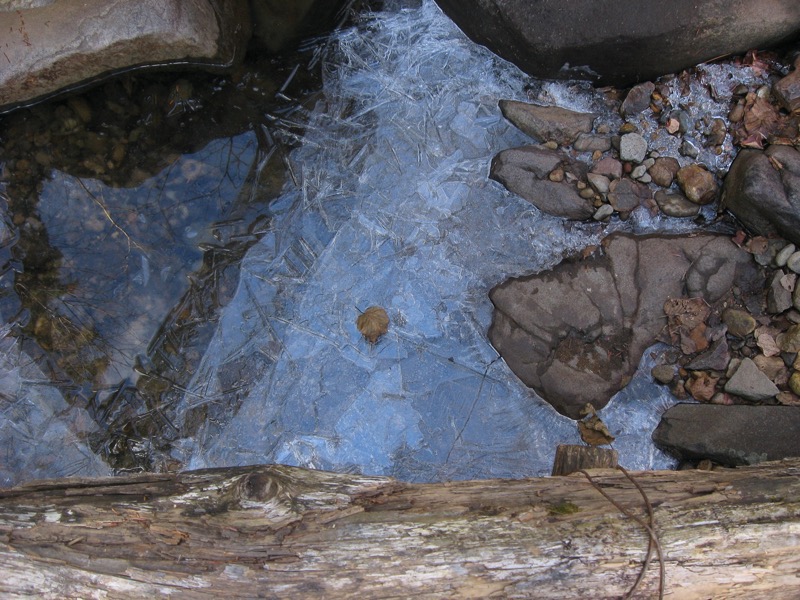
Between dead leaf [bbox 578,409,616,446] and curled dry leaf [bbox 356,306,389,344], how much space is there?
1.02 meters

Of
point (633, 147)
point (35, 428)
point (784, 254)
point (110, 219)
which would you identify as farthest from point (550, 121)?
point (35, 428)

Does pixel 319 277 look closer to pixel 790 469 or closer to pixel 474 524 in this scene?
pixel 474 524

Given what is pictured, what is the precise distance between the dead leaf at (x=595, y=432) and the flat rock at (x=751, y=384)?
552mm

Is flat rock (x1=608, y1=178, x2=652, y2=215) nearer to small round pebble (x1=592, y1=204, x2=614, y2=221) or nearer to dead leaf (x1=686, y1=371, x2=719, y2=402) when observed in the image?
small round pebble (x1=592, y1=204, x2=614, y2=221)

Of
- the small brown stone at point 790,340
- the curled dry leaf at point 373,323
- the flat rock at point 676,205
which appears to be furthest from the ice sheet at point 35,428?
the small brown stone at point 790,340

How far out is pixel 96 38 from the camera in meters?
2.78

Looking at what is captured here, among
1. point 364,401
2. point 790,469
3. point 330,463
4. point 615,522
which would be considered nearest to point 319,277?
point 364,401

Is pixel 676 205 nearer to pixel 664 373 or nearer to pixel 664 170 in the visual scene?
pixel 664 170

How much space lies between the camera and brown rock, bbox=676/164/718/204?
2.77 meters

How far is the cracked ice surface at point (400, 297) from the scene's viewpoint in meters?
2.87

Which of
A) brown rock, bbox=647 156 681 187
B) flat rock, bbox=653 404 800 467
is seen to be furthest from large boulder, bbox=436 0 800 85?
flat rock, bbox=653 404 800 467

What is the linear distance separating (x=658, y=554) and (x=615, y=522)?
133mm

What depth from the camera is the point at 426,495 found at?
187cm

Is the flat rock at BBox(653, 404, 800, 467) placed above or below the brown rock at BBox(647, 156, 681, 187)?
below
